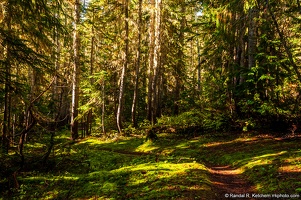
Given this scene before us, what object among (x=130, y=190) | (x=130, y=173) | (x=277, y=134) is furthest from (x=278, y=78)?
(x=130, y=190)

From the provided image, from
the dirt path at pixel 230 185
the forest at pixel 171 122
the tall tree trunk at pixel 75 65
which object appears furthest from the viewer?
the tall tree trunk at pixel 75 65

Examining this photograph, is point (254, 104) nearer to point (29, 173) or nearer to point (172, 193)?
point (172, 193)

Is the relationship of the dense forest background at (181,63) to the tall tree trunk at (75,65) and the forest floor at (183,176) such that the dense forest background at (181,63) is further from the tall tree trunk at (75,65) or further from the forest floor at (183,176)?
the forest floor at (183,176)

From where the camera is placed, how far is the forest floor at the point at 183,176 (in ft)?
23.5

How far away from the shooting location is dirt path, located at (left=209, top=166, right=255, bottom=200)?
7293mm

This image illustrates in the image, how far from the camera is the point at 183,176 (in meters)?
8.34

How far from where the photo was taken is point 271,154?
10.8m

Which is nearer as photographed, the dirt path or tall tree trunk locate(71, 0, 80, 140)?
the dirt path

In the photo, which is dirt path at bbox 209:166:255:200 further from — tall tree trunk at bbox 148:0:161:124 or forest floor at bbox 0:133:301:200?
tall tree trunk at bbox 148:0:161:124

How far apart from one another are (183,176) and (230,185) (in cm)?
163

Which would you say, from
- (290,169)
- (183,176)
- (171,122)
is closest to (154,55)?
(171,122)

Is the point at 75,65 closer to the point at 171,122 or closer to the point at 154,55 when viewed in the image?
the point at 154,55

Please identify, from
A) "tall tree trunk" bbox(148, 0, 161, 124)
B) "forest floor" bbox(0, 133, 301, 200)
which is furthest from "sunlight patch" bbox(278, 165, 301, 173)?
"tall tree trunk" bbox(148, 0, 161, 124)

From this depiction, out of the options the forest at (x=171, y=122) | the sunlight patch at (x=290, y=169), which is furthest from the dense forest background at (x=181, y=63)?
the sunlight patch at (x=290, y=169)
